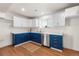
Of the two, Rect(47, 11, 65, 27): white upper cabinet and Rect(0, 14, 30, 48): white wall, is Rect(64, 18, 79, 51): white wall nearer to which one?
Rect(47, 11, 65, 27): white upper cabinet

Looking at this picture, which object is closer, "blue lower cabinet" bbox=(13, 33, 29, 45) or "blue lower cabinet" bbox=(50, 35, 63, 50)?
"blue lower cabinet" bbox=(13, 33, 29, 45)

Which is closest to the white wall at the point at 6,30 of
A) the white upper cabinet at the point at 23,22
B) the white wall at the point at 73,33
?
the white upper cabinet at the point at 23,22

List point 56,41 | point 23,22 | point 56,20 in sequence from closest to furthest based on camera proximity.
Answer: point 23,22
point 56,20
point 56,41

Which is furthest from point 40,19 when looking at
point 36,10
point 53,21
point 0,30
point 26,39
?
point 0,30

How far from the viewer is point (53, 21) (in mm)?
1082

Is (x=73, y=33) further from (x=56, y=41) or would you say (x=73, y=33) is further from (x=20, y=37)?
(x=20, y=37)

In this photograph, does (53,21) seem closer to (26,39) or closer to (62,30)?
(62,30)

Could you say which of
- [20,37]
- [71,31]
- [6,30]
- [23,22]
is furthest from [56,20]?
[6,30]

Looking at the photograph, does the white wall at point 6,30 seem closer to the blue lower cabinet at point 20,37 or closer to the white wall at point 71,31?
the blue lower cabinet at point 20,37

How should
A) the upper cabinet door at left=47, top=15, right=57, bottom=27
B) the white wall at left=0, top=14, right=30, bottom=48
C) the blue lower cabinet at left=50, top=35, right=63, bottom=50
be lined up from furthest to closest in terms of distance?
the blue lower cabinet at left=50, top=35, right=63, bottom=50, the upper cabinet door at left=47, top=15, right=57, bottom=27, the white wall at left=0, top=14, right=30, bottom=48

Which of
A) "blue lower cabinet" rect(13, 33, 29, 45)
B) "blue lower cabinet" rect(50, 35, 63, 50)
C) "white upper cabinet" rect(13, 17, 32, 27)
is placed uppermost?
"white upper cabinet" rect(13, 17, 32, 27)

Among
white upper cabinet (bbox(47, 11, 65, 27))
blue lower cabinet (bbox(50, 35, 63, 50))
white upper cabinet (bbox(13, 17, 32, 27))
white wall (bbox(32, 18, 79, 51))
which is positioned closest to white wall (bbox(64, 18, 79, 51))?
white wall (bbox(32, 18, 79, 51))

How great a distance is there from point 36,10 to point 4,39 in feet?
2.36

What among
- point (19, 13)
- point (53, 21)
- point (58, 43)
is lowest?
point (58, 43)
